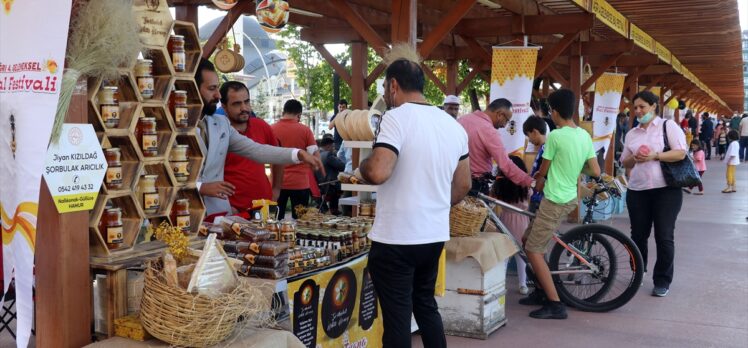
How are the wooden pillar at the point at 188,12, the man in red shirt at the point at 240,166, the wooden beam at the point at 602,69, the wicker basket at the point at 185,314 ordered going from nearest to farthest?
the wicker basket at the point at 185,314
the man in red shirt at the point at 240,166
the wooden pillar at the point at 188,12
the wooden beam at the point at 602,69

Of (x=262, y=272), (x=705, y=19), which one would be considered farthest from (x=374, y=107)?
(x=705, y=19)

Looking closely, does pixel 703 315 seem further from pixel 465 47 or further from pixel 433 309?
pixel 465 47

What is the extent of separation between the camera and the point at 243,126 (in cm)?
517

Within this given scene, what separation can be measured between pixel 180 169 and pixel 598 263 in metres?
3.98

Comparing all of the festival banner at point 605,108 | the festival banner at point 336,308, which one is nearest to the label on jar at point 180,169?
the festival banner at point 336,308

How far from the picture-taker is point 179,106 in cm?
326

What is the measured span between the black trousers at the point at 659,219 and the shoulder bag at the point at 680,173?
114 mm

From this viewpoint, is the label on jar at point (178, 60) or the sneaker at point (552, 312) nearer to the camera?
the label on jar at point (178, 60)

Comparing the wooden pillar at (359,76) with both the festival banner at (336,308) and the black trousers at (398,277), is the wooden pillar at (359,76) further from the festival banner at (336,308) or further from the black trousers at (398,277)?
the black trousers at (398,277)

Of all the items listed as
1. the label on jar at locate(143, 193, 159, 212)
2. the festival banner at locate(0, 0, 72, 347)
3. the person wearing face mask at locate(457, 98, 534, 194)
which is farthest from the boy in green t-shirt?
the festival banner at locate(0, 0, 72, 347)

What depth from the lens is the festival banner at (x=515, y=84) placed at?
8344 mm

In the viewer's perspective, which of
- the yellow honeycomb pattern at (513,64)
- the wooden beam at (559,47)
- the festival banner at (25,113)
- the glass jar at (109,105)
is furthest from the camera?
the wooden beam at (559,47)

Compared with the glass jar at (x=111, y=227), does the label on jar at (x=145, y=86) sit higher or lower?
higher

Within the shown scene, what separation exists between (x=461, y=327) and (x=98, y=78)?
3376 millimetres
